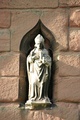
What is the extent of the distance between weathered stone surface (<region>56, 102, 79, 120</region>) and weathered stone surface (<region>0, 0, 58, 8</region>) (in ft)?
3.37

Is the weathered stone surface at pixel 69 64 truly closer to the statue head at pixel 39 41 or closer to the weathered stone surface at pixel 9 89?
the statue head at pixel 39 41

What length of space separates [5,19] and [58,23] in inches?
21.4

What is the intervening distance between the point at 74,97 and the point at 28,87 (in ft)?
1.61

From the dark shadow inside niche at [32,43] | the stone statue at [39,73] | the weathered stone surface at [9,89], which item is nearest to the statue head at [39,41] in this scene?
the stone statue at [39,73]

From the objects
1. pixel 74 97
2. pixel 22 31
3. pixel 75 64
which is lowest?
pixel 74 97

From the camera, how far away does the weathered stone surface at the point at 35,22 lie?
4.52m

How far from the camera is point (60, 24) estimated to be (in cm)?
453

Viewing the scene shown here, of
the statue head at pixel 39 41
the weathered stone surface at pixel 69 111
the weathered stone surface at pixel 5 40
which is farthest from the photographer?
the weathered stone surface at pixel 5 40

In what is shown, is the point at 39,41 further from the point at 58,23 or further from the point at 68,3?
the point at 68,3

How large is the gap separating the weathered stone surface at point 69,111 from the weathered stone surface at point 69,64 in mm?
313

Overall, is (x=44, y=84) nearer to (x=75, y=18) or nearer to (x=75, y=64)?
(x=75, y=64)

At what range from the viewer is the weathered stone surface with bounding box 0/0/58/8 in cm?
458

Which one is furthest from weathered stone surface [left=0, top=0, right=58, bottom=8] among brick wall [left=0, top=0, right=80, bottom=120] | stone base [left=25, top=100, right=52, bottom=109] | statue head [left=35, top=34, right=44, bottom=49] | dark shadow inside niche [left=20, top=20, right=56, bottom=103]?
stone base [left=25, top=100, right=52, bottom=109]

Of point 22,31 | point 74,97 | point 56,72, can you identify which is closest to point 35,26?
point 22,31
